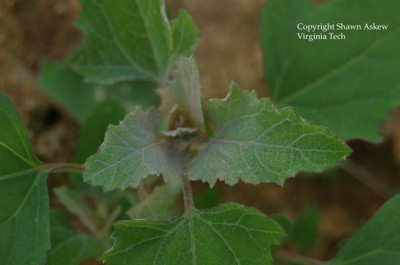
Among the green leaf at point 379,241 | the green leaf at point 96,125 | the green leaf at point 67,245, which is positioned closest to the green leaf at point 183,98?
the green leaf at point 96,125

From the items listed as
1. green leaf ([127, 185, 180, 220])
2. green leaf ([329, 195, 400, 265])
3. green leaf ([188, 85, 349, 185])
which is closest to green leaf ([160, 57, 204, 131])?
green leaf ([188, 85, 349, 185])

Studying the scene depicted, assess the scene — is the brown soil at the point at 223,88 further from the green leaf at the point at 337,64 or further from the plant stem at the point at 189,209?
the plant stem at the point at 189,209

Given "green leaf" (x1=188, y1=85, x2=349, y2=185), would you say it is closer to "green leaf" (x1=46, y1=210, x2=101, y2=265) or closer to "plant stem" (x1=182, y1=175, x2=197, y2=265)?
"plant stem" (x1=182, y1=175, x2=197, y2=265)

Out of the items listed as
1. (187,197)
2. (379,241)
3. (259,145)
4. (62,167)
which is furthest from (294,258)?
(62,167)

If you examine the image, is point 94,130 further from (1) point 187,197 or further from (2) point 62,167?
(1) point 187,197

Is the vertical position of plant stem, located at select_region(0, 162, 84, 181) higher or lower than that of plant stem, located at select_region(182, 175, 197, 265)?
higher
